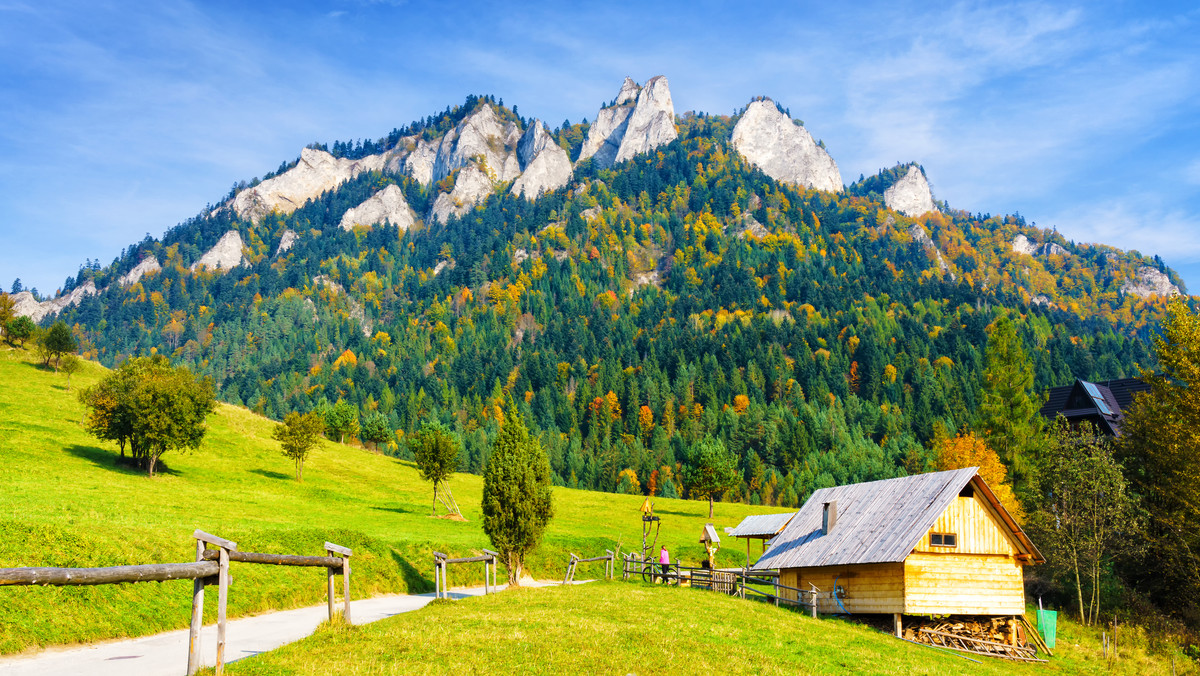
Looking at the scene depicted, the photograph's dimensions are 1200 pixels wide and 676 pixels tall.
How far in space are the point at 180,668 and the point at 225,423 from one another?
75.6 meters

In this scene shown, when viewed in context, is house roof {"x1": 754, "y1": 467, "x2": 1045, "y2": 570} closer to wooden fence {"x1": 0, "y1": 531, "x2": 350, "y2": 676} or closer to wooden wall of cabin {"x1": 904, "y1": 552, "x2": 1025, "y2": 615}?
wooden wall of cabin {"x1": 904, "y1": 552, "x2": 1025, "y2": 615}

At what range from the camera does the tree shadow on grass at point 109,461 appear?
5562 cm

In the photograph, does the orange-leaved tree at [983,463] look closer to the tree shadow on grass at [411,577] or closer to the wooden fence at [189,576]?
the tree shadow on grass at [411,577]

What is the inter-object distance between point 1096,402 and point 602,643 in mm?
73361

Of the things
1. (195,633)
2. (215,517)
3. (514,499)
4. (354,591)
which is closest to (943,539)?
(514,499)

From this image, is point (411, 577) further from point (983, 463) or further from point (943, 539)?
point (983, 463)

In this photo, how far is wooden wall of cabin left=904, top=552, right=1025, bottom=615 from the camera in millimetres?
33562

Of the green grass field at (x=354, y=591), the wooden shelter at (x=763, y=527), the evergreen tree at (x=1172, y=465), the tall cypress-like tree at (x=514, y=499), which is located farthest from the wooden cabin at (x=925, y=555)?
the evergreen tree at (x=1172, y=465)

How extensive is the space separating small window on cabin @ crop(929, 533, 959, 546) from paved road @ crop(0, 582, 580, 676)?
82.9ft

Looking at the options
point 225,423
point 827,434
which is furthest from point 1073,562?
point 827,434

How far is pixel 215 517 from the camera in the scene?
42.4 meters

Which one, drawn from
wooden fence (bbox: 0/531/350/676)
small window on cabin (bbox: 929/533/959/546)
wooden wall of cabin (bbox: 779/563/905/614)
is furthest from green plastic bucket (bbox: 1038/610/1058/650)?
wooden fence (bbox: 0/531/350/676)

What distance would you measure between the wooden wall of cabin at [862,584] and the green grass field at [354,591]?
2.78 m

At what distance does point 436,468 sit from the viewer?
2638 inches
